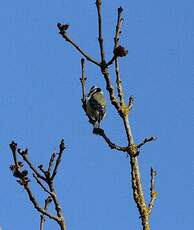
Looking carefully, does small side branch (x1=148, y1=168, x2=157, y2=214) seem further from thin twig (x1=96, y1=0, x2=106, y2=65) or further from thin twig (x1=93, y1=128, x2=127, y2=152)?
thin twig (x1=96, y1=0, x2=106, y2=65)

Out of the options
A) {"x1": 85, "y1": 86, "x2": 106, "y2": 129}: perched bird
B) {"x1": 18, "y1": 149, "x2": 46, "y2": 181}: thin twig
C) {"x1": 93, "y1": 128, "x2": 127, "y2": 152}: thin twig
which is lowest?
{"x1": 18, "y1": 149, "x2": 46, "y2": 181}: thin twig

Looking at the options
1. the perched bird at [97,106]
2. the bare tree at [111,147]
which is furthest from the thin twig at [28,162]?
the perched bird at [97,106]

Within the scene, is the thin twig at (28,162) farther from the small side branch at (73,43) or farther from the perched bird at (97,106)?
the perched bird at (97,106)

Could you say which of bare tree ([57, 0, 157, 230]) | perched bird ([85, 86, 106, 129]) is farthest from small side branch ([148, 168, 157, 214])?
→ perched bird ([85, 86, 106, 129])

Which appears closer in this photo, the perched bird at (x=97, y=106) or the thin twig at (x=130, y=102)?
the thin twig at (x=130, y=102)

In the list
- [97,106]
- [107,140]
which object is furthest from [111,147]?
[97,106]

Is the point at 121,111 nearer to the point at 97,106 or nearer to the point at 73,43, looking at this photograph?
the point at 73,43

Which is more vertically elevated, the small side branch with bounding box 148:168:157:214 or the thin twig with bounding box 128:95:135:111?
the thin twig with bounding box 128:95:135:111

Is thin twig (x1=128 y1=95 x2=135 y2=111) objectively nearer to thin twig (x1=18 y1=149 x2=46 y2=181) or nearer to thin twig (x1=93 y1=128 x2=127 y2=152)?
thin twig (x1=93 y1=128 x2=127 y2=152)

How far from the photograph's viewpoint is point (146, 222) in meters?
4.14

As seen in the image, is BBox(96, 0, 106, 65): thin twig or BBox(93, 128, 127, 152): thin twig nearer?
BBox(96, 0, 106, 65): thin twig

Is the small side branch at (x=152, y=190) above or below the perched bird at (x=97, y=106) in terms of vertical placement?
below

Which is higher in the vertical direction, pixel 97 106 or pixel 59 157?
pixel 97 106

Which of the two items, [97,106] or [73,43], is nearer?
[73,43]
